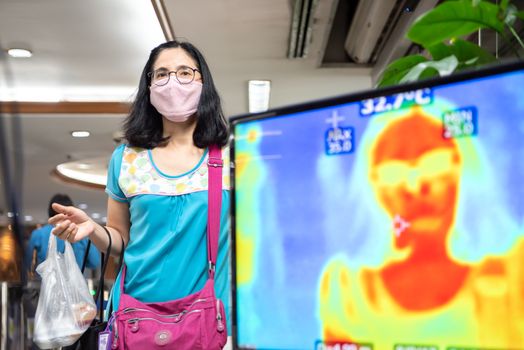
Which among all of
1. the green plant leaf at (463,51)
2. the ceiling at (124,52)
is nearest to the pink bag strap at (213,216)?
the green plant leaf at (463,51)

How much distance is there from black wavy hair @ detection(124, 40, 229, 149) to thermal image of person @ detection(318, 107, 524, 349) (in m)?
0.74

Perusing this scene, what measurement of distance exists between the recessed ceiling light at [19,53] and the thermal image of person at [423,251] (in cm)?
471

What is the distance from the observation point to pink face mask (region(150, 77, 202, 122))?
4.76ft

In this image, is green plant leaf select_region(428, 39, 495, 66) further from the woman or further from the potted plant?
the woman

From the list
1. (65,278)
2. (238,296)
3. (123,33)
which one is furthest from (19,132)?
(238,296)

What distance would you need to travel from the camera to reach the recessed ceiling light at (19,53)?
491cm

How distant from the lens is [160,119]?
1.55 m

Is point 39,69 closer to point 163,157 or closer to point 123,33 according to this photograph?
point 123,33

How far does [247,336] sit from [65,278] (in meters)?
0.79

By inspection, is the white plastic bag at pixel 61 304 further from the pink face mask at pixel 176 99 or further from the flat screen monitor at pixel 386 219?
the flat screen monitor at pixel 386 219

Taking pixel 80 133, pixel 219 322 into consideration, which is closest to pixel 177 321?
pixel 219 322

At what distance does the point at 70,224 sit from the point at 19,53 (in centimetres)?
409

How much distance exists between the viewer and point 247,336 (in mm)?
836

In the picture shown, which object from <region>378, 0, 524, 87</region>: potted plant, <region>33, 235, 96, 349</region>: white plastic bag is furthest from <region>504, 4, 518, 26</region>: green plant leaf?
<region>33, 235, 96, 349</region>: white plastic bag
